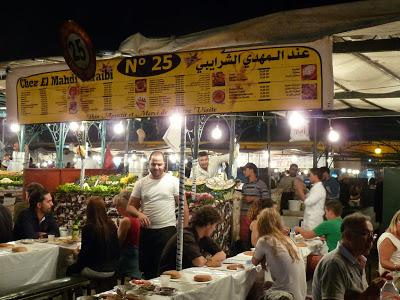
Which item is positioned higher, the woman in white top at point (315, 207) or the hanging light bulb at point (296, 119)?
the hanging light bulb at point (296, 119)

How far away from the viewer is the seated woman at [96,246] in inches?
241

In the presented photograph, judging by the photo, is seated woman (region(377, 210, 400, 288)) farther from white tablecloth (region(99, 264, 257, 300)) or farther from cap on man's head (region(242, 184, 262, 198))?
cap on man's head (region(242, 184, 262, 198))

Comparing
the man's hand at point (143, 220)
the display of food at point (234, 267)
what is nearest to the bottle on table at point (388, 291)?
the display of food at point (234, 267)

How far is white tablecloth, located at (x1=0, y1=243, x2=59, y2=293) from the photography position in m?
5.99

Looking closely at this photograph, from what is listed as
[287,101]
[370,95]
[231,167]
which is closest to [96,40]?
[287,101]

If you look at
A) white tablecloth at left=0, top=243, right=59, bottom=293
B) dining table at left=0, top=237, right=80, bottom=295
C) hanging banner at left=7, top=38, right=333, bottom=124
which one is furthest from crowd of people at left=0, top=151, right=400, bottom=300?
hanging banner at left=7, top=38, right=333, bottom=124

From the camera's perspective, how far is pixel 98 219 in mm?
6211

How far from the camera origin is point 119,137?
3466cm

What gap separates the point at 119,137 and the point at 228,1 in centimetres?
3046

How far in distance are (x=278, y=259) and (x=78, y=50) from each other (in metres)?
3.06

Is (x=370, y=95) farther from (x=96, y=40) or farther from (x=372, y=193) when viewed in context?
(x=372, y=193)

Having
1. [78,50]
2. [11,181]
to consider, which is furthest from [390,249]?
[11,181]

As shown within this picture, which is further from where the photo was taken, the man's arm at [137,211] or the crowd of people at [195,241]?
the man's arm at [137,211]

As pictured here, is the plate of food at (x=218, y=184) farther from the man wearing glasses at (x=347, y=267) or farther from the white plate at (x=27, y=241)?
the man wearing glasses at (x=347, y=267)
